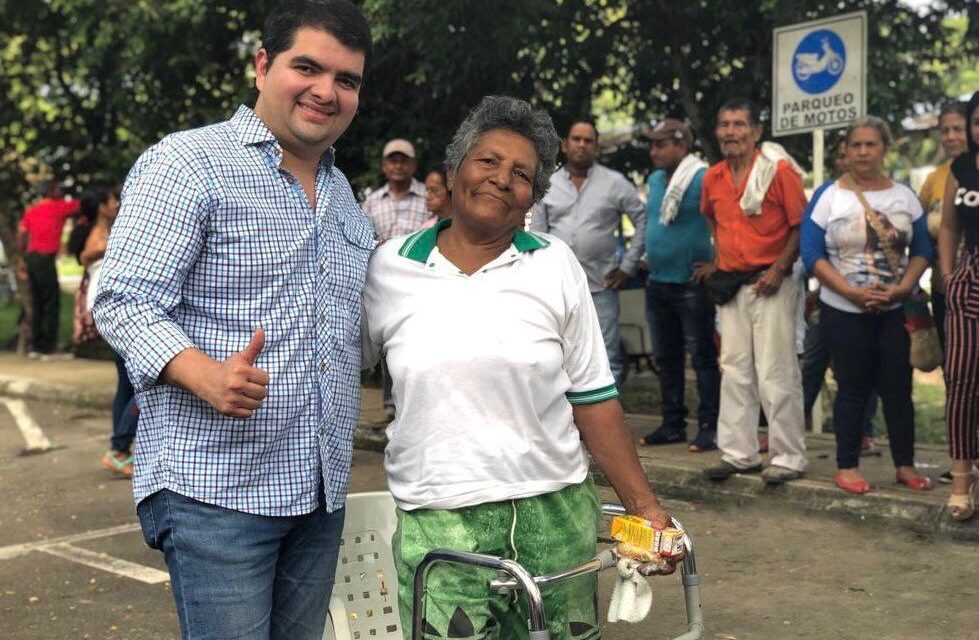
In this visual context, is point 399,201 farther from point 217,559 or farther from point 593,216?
point 217,559

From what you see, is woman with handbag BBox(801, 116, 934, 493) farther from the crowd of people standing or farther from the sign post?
the crowd of people standing

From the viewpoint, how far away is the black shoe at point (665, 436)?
28.8 feet

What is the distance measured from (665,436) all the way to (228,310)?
644 centimetres

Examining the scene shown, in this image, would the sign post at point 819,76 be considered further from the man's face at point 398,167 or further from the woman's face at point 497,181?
the woman's face at point 497,181

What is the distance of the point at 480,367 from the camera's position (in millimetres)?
2773

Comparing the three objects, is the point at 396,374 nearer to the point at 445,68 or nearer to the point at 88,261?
the point at 88,261

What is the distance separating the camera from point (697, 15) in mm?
11141

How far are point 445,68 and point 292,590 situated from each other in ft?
28.8

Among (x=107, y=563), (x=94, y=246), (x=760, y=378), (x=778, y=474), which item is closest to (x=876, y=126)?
(x=760, y=378)

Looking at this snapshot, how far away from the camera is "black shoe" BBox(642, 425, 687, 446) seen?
877cm

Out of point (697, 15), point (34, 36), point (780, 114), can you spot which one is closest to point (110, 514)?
point (780, 114)

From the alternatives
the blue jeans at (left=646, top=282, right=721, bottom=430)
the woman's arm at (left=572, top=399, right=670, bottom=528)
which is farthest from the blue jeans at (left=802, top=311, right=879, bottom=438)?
the woman's arm at (left=572, top=399, right=670, bottom=528)

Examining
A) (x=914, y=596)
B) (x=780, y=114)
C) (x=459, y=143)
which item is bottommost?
(x=914, y=596)

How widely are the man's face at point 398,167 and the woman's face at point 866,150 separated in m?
3.75
